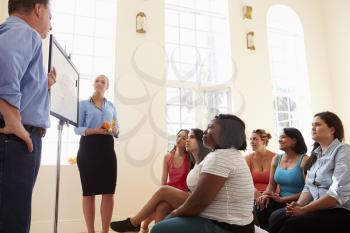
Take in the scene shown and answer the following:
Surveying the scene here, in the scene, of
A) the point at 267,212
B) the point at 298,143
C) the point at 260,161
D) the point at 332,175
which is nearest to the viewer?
the point at 332,175

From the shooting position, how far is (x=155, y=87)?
4.49m

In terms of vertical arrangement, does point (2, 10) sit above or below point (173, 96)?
above

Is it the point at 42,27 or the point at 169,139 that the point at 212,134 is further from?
the point at 169,139

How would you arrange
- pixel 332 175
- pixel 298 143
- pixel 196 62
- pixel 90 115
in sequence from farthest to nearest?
pixel 196 62 < pixel 90 115 < pixel 298 143 < pixel 332 175

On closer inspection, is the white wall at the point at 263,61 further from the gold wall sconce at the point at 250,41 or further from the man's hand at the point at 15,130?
the man's hand at the point at 15,130

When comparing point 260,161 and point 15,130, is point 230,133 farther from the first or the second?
point 260,161

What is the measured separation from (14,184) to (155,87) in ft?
11.3

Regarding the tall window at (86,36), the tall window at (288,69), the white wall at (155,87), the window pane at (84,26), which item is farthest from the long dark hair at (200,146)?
the tall window at (288,69)

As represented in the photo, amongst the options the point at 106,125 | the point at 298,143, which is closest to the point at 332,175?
the point at 298,143

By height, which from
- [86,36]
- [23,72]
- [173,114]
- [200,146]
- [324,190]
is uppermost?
[86,36]

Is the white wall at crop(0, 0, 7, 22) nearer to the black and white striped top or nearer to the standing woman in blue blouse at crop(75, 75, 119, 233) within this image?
the standing woman in blue blouse at crop(75, 75, 119, 233)

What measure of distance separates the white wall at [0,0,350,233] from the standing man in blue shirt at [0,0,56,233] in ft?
8.89

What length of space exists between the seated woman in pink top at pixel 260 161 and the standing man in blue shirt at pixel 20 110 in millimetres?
2354

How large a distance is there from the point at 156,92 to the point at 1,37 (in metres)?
3.36
